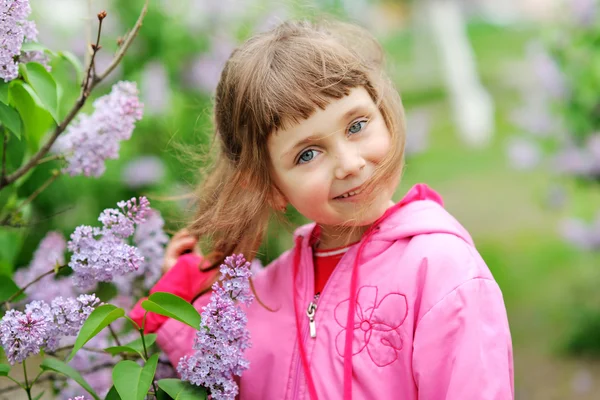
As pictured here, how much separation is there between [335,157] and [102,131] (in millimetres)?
513

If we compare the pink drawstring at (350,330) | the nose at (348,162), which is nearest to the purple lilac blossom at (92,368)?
Answer: the pink drawstring at (350,330)

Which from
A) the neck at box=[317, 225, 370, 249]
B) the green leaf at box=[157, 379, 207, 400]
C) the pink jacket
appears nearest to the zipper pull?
the pink jacket

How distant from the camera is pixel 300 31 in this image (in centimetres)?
163

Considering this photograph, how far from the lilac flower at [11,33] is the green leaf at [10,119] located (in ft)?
0.27

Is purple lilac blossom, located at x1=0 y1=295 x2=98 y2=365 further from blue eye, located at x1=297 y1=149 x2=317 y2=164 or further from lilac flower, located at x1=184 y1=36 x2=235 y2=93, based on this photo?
lilac flower, located at x1=184 y1=36 x2=235 y2=93

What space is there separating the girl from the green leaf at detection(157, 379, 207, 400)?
203 mm

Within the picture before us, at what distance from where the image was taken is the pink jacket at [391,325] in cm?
139

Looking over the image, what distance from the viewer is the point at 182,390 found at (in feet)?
4.74

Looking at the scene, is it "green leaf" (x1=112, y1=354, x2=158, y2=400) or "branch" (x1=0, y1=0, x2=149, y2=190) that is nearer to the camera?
"green leaf" (x1=112, y1=354, x2=158, y2=400)

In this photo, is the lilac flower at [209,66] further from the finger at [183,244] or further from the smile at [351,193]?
the smile at [351,193]

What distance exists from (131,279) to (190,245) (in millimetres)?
178

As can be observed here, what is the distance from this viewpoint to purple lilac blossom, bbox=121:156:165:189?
11.0ft

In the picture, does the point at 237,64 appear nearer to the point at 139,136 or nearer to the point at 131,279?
the point at 131,279

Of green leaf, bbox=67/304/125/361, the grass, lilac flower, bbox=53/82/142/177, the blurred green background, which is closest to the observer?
green leaf, bbox=67/304/125/361
